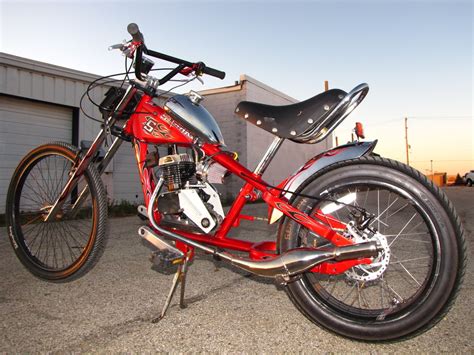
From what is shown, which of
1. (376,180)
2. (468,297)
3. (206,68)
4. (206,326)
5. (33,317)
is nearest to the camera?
(376,180)

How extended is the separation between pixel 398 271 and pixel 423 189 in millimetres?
1621

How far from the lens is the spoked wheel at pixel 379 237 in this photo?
6.20 ft

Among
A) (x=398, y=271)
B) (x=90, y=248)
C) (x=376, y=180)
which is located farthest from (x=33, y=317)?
(x=398, y=271)

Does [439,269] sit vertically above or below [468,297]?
above

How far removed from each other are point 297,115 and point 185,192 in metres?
0.89

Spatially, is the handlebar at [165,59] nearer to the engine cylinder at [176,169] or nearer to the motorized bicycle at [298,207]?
the motorized bicycle at [298,207]

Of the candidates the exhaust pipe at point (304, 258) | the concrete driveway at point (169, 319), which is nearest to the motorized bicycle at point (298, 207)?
the exhaust pipe at point (304, 258)

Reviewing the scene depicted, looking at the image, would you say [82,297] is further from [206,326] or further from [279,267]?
[279,267]

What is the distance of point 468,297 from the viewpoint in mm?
2752

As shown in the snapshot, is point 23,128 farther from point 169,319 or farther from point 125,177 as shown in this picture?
point 169,319

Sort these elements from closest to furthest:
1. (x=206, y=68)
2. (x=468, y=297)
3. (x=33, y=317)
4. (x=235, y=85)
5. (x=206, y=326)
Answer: (x=206, y=326)
(x=33, y=317)
(x=468, y=297)
(x=206, y=68)
(x=235, y=85)

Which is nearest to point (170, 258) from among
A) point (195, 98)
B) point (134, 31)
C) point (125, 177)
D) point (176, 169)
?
point (176, 169)

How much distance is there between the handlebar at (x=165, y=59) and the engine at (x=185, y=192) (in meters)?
→ 0.71

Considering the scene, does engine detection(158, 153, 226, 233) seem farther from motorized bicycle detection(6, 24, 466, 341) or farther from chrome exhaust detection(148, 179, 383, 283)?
chrome exhaust detection(148, 179, 383, 283)
